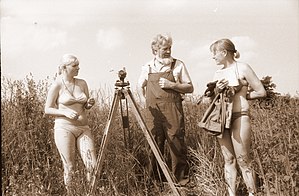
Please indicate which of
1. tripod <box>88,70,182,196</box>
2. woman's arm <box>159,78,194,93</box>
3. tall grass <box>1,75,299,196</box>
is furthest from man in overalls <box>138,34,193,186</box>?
tripod <box>88,70,182,196</box>

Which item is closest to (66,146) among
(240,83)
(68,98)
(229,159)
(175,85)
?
(68,98)

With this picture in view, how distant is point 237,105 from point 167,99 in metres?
0.99

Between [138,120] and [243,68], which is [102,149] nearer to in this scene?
[138,120]

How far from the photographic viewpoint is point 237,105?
3.76 meters

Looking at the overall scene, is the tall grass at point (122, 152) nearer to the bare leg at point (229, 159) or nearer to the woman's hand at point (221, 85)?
the bare leg at point (229, 159)

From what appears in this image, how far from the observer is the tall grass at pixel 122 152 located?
3491mm

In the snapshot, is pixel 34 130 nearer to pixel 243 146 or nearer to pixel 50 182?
pixel 50 182

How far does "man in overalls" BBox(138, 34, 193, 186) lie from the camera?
4.47 m

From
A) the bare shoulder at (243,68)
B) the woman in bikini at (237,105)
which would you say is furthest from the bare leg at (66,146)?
the bare shoulder at (243,68)

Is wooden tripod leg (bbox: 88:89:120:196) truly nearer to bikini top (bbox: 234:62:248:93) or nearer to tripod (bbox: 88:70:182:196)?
tripod (bbox: 88:70:182:196)

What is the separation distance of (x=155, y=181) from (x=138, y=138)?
3.41ft

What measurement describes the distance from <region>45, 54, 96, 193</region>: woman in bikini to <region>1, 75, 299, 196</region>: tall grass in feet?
0.51

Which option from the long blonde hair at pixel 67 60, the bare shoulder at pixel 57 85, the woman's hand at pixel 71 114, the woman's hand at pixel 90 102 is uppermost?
the long blonde hair at pixel 67 60

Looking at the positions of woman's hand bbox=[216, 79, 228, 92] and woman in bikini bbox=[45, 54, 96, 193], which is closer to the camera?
woman's hand bbox=[216, 79, 228, 92]
